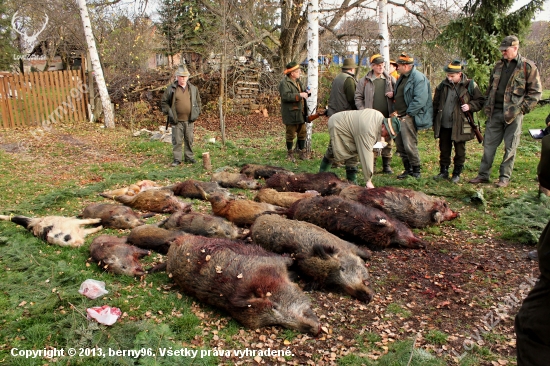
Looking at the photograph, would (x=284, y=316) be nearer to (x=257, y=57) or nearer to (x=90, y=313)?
(x=90, y=313)

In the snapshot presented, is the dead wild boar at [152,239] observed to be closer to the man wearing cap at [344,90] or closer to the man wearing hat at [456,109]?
the man wearing cap at [344,90]

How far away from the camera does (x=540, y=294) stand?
7.46 ft

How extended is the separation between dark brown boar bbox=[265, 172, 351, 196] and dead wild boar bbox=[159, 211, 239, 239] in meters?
1.90

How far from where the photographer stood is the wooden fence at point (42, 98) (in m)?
Answer: 14.1

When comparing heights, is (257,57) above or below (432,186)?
above

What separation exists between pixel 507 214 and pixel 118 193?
6519mm

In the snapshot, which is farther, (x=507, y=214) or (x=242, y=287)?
(x=507, y=214)

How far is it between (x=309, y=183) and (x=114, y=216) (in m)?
3.30

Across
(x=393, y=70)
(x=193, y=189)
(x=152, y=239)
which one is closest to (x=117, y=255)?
(x=152, y=239)

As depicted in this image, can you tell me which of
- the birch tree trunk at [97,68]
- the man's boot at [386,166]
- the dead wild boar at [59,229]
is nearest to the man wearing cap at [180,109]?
the dead wild boar at [59,229]

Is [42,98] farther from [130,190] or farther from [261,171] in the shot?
[261,171]

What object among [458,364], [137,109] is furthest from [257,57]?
[458,364]

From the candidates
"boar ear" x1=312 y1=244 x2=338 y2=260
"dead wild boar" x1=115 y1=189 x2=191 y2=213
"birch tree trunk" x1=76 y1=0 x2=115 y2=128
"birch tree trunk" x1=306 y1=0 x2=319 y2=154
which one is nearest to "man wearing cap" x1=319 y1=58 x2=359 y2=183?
"birch tree trunk" x1=306 y1=0 x2=319 y2=154

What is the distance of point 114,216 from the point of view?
20.6 feet
